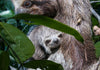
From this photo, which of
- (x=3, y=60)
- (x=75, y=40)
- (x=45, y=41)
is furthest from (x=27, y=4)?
(x=3, y=60)

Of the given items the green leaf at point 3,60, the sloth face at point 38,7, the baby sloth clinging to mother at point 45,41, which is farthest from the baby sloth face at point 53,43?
the green leaf at point 3,60

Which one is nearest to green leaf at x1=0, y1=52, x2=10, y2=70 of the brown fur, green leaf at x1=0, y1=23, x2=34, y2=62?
green leaf at x1=0, y1=23, x2=34, y2=62

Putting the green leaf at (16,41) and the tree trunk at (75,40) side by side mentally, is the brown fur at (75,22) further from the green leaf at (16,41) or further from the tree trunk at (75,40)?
the green leaf at (16,41)

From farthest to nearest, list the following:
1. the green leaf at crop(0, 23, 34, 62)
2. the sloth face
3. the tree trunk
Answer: the sloth face, the tree trunk, the green leaf at crop(0, 23, 34, 62)

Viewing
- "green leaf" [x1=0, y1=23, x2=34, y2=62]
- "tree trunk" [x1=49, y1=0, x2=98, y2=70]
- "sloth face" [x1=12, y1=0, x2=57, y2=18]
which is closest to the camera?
"green leaf" [x1=0, y1=23, x2=34, y2=62]

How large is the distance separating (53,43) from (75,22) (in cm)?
16

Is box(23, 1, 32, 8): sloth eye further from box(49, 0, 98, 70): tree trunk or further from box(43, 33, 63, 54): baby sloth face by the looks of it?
box(43, 33, 63, 54): baby sloth face

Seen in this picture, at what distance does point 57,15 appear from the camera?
1.06m

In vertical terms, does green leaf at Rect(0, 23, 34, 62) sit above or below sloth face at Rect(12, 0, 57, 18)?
above

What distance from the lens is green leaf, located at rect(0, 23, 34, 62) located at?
39 centimetres

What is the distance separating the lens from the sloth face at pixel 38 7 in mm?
1055

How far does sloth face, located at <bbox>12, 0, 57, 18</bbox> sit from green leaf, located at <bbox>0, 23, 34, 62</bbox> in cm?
65

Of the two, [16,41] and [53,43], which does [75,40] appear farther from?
[16,41]

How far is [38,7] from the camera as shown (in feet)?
3.54
